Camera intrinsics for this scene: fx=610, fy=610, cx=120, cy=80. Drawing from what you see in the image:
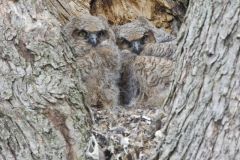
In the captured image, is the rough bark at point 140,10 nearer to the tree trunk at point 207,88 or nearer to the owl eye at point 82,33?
the owl eye at point 82,33

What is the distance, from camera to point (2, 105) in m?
3.60

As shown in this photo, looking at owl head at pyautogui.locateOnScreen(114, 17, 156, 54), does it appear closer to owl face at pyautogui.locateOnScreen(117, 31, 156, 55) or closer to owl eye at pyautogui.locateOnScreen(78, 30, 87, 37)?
owl face at pyautogui.locateOnScreen(117, 31, 156, 55)

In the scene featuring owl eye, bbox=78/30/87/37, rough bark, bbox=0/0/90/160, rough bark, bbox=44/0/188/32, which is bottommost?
rough bark, bbox=0/0/90/160

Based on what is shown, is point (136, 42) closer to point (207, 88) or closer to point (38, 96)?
point (38, 96)

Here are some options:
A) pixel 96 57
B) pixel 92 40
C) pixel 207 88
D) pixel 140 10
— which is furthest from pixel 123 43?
pixel 207 88

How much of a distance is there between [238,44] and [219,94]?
245mm

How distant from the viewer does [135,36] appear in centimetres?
601

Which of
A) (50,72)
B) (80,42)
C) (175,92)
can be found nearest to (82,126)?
(50,72)

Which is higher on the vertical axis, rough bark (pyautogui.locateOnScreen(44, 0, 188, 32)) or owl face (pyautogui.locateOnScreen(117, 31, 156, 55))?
rough bark (pyautogui.locateOnScreen(44, 0, 188, 32))

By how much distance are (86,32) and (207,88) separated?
9.70 ft

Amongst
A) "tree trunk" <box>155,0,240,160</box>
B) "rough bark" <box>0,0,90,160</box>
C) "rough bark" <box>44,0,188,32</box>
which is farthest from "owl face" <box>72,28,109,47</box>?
"tree trunk" <box>155,0,240,160</box>

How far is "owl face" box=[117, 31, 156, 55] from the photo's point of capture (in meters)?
5.96

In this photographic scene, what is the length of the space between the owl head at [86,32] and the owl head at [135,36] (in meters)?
0.25

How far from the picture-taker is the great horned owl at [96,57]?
5.21 m
